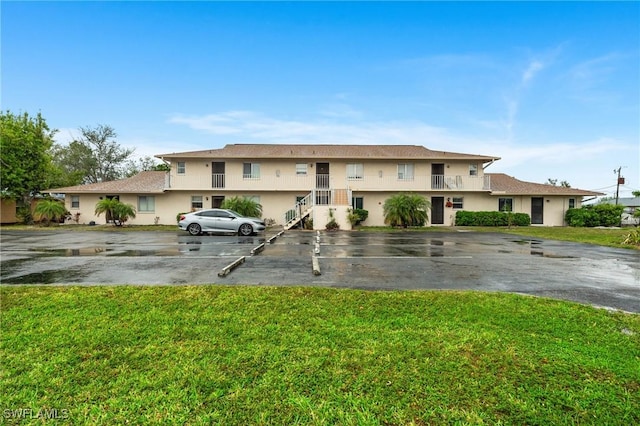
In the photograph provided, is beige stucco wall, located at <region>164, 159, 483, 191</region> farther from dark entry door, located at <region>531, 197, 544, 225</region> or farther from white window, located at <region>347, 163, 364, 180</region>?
dark entry door, located at <region>531, 197, 544, 225</region>

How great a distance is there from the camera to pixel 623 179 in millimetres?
40500

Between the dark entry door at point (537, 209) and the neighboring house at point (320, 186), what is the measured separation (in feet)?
0.24

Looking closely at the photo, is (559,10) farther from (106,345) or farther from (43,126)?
(43,126)

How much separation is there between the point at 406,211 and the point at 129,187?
22.4 metres

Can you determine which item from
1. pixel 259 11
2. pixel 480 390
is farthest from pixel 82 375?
pixel 259 11

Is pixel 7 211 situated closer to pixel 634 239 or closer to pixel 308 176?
pixel 308 176

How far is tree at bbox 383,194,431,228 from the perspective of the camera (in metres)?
21.5

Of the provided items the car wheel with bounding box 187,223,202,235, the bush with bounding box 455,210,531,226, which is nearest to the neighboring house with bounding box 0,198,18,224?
the car wheel with bounding box 187,223,202,235

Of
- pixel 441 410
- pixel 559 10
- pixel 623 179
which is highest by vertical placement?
pixel 559 10

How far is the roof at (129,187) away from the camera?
78.4ft

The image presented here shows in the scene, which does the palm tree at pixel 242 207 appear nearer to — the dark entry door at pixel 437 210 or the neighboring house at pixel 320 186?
the neighboring house at pixel 320 186

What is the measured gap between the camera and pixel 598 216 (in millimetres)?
23375

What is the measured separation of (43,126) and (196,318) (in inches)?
1410

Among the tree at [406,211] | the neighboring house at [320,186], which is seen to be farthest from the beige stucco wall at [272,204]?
the tree at [406,211]
